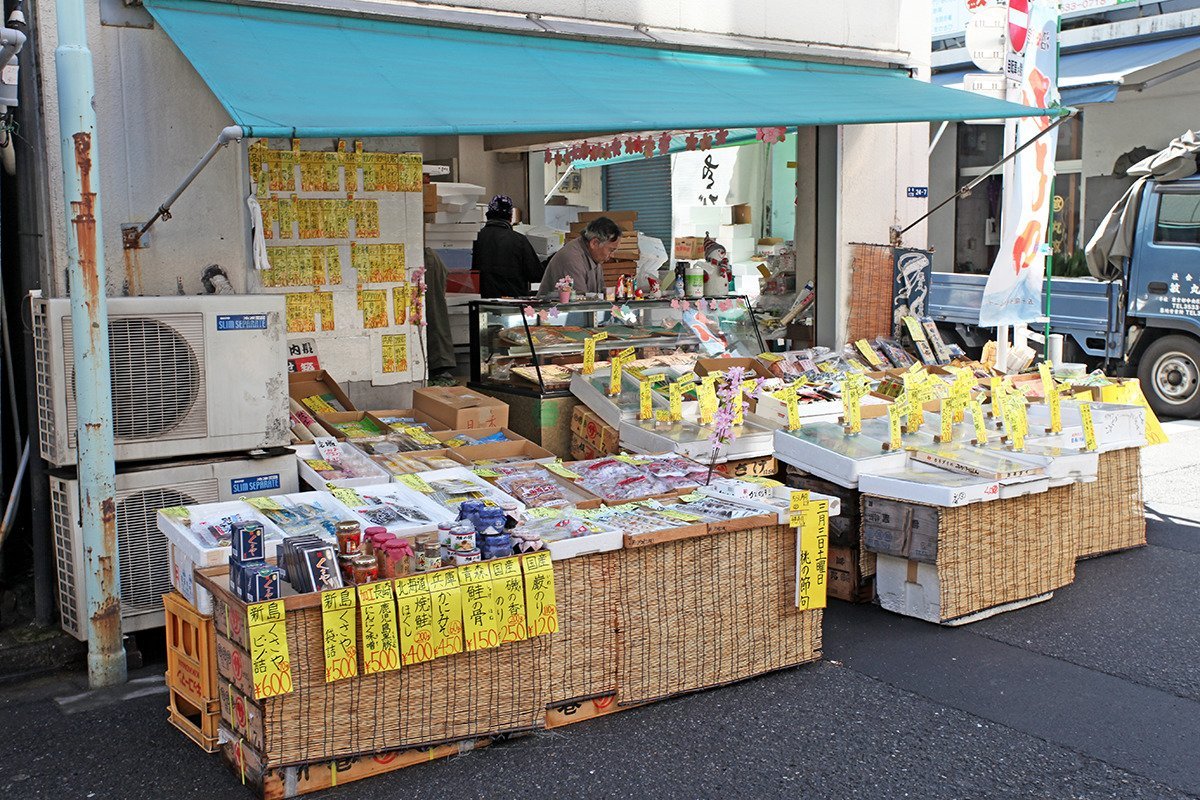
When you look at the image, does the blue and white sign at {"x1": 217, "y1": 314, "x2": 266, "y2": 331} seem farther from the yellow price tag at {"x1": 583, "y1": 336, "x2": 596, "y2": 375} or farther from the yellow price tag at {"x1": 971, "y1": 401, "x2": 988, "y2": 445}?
the yellow price tag at {"x1": 971, "y1": 401, "x2": 988, "y2": 445}

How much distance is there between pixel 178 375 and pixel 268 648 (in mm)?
1919

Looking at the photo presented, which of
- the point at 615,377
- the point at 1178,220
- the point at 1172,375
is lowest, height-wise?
the point at 1172,375

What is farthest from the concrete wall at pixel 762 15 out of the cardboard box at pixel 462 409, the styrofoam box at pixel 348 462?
the styrofoam box at pixel 348 462

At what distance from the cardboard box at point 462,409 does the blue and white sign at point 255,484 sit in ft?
4.57

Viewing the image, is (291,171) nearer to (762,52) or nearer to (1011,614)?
(762,52)

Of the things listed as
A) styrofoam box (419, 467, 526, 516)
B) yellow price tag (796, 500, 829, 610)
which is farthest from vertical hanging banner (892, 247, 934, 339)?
styrofoam box (419, 467, 526, 516)

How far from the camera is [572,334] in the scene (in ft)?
25.8

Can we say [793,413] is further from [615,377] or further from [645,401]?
[615,377]

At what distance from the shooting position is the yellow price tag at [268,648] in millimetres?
3748

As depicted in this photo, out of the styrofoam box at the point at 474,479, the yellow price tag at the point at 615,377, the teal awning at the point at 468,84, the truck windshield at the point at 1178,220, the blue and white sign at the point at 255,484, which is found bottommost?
the blue and white sign at the point at 255,484

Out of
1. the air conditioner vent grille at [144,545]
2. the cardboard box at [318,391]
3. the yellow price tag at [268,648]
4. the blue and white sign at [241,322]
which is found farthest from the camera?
the cardboard box at [318,391]

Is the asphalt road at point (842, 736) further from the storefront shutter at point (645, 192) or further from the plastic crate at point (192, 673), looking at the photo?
the storefront shutter at point (645, 192)

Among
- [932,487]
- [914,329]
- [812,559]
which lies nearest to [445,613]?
[812,559]

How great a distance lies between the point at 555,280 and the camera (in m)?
9.41
